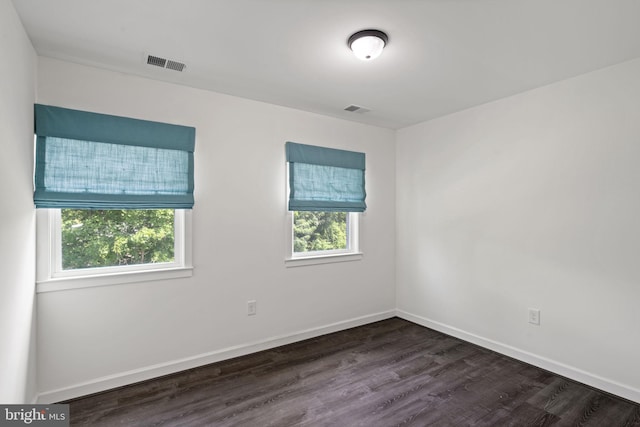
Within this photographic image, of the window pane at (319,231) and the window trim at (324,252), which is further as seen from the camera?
the window pane at (319,231)

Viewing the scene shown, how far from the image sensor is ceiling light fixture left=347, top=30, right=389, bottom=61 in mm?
2029

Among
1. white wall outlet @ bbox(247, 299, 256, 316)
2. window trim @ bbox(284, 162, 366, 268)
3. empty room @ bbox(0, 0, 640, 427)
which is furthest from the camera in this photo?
window trim @ bbox(284, 162, 366, 268)

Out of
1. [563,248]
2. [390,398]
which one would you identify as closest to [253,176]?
[390,398]

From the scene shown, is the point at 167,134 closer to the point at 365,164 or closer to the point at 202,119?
the point at 202,119

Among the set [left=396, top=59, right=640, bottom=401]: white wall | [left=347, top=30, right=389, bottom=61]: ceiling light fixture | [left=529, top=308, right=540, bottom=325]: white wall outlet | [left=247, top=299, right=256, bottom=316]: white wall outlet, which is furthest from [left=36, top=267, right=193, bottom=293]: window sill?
[left=529, top=308, right=540, bottom=325]: white wall outlet

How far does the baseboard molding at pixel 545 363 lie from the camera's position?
243 centimetres

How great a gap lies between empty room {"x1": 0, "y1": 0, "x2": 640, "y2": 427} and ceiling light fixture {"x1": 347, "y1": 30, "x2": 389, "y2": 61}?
0.05ft

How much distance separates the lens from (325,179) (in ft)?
12.1

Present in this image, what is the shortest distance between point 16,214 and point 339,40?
2236 mm

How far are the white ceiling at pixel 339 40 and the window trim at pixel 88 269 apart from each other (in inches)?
48.1

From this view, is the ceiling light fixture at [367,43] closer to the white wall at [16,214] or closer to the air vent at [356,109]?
the air vent at [356,109]

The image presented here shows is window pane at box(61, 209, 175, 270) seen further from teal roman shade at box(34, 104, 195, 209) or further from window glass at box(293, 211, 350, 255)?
window glass at box(293, 211, 350, 255)

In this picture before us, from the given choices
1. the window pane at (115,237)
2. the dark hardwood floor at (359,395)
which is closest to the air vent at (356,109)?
the window pane at (115,237)

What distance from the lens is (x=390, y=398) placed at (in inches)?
95.3
